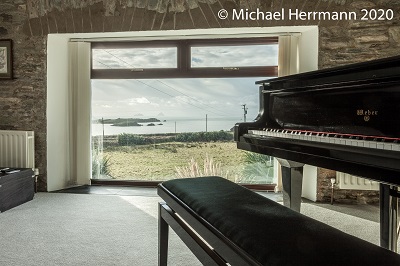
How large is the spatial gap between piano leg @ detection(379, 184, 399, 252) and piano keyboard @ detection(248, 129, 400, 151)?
412 mm

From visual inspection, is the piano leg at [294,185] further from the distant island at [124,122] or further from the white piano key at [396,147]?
the distant island at [124,122]

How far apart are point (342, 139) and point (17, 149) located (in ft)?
14.1

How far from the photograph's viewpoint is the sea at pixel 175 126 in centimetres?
541

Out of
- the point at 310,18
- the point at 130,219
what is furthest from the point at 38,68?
the point at 310,18

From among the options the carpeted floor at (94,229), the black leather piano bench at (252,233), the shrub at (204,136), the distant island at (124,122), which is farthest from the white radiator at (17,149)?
the black leather piano bench at (252,233)

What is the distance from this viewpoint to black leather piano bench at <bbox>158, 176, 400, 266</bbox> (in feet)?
3.45

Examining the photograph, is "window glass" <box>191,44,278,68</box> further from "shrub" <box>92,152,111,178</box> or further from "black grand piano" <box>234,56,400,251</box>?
"black grand piano" <box>234,56,400,251</box>

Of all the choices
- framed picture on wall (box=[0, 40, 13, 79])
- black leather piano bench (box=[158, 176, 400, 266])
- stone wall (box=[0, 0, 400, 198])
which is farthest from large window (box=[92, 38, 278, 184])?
black leather piano bench (box=[158, 176, 400, 266])

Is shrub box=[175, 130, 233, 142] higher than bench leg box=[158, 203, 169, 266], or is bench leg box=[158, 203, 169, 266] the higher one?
shrub box=[175, 130, 233, 142]

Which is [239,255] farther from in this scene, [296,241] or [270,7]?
[270,7]

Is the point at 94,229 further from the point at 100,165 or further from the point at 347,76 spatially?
the point at 347,76

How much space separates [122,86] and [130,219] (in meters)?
2.46

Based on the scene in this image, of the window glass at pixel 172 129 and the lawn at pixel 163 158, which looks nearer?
the window glass at pixel 172 129

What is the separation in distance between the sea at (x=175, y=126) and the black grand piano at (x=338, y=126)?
2.80m
